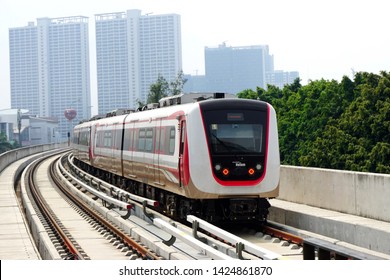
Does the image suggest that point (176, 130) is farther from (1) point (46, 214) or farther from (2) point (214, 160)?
(1) point (46, 214)

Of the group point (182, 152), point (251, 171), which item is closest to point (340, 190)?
point (251, 171)

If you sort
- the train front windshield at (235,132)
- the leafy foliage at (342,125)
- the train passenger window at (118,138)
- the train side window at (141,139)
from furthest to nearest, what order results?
the leafy foliage at (342,125) < the train passenger window at (118,138) < the train side window at (141,139) < the train front windshield at (235,132)

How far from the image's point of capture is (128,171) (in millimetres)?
26359

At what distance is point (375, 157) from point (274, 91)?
43260 mm

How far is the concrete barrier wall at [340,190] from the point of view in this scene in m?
15.7

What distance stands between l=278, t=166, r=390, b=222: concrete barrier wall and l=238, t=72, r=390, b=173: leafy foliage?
21.0m

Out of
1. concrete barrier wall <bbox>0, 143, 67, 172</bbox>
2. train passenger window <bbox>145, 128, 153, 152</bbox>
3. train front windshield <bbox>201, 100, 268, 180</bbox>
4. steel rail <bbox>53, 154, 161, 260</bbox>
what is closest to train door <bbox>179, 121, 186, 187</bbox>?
train front windshield <bbox>201, 100, 268, 180</bbox>

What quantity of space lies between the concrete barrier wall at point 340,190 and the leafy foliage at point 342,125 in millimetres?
20953

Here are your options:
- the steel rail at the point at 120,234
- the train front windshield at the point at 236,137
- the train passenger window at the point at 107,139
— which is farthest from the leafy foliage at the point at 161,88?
the train front windshield at the point at 236,137

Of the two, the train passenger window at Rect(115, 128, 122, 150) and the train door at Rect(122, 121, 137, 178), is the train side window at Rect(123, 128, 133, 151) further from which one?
the train passenger window at Rect(115, 128, 122, 150)

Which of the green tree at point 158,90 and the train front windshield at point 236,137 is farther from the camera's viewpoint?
the green tree at point 158,90

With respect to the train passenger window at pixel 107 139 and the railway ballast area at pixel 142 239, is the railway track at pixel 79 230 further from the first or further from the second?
the train passenger window at pixel 107 139

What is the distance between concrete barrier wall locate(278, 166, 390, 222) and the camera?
1566cm
